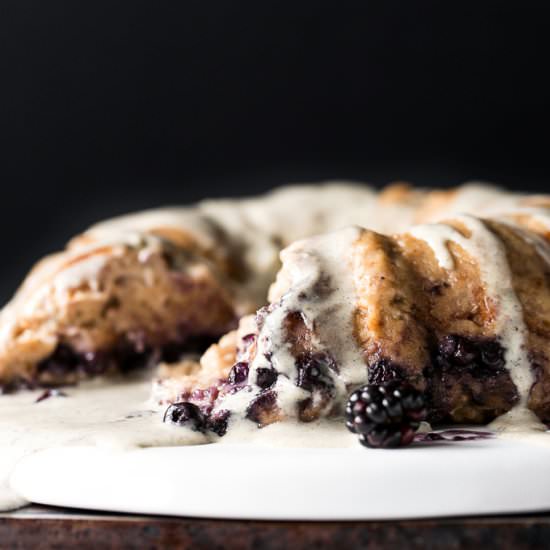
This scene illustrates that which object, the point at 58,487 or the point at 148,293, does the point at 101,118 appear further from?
the point at 58,487

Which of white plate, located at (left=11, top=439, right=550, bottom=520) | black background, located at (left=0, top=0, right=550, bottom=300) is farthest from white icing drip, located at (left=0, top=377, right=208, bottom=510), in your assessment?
black background, located at (left=0, top=0, right=550, bottom=300)

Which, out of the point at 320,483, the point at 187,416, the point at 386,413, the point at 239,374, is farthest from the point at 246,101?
the point at 320,483

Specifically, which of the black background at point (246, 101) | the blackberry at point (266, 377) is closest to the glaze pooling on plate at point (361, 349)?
the blackberry at point (266, 377)

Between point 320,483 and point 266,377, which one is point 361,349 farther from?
point 320,483

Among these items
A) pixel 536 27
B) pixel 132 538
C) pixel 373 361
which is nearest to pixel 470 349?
pixel 373 361

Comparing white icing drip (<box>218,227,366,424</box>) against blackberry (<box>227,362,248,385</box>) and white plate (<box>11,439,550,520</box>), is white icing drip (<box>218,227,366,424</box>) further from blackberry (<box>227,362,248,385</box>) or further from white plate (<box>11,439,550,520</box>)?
white plate (<box>11,439,550,520</box>)

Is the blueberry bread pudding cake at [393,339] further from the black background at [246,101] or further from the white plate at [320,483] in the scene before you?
the black background at [246,101]
